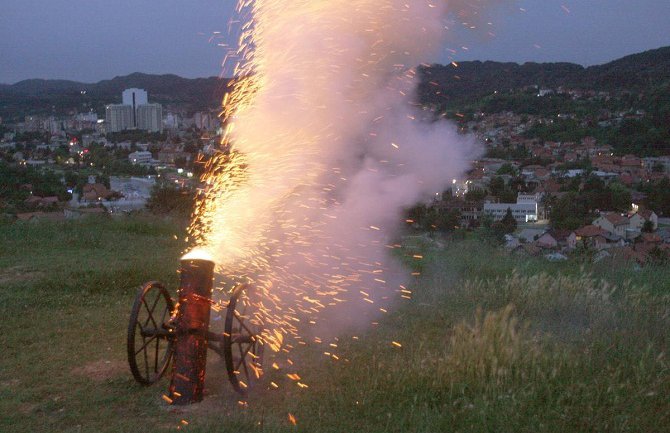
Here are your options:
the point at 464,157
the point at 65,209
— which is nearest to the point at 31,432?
the point at 464,157

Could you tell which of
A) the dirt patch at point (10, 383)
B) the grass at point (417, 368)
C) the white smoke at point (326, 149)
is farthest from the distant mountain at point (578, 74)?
the dirt patch at point (10, 383)

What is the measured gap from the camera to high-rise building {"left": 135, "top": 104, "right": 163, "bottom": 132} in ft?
102

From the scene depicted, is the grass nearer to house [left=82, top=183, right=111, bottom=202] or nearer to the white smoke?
the white smoke

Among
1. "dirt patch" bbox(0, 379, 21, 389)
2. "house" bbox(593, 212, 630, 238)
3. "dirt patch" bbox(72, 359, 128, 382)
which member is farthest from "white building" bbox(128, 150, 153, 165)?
"dirt patch" bbox(0, 379, 21, 389)

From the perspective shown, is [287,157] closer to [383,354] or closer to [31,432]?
[383,354]

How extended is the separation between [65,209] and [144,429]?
12.9m

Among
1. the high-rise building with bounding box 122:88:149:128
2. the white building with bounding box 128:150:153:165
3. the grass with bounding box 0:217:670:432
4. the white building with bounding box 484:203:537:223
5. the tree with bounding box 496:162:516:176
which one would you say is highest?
the high-rise building with bounding box 122:88:149:128

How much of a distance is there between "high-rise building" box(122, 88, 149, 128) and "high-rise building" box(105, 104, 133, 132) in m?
0.31

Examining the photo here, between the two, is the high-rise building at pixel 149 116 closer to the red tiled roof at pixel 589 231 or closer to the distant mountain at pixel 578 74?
the distant mountain at pixel 578 74

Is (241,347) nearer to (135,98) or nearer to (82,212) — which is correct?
(82,212)

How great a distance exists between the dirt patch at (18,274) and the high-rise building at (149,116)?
22.5m

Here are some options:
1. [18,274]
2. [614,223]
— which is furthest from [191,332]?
[614,223]

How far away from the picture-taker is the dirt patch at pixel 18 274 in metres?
8.41

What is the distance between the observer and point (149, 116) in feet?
A: 103
